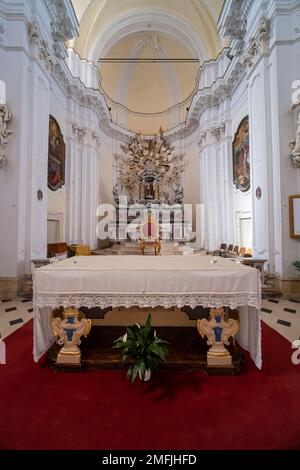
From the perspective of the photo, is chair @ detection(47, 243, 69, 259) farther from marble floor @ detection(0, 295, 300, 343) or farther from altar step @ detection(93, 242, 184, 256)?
marble floor @ detection(0, 295, 300, 343)

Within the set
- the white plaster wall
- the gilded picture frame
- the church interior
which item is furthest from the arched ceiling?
the gilded picture frame

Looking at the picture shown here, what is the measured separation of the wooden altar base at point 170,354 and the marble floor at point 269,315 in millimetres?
1402

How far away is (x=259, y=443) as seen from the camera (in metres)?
1.63

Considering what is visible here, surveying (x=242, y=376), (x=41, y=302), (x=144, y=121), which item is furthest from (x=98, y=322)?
(x=144, y=121)

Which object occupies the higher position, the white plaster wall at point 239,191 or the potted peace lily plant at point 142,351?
the white plaster wall at point 239,191

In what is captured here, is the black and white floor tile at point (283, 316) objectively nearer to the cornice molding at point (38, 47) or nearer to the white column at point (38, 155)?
the white column at point (38, 155)

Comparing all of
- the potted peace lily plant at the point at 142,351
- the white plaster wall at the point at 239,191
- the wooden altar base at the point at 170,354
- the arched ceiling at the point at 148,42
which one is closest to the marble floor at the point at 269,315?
the wooden altar base at the point at 170,354

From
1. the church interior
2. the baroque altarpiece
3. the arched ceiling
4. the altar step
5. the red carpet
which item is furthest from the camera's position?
the baroque altarpiece

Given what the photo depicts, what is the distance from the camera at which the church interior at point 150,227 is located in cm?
200

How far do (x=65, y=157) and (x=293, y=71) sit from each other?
838cm

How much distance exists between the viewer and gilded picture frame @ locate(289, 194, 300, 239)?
5.34 metres

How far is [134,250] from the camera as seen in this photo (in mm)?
10188

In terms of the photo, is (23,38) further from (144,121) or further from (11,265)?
(144,121)

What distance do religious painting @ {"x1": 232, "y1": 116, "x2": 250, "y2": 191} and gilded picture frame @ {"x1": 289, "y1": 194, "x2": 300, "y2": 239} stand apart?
2.93m
